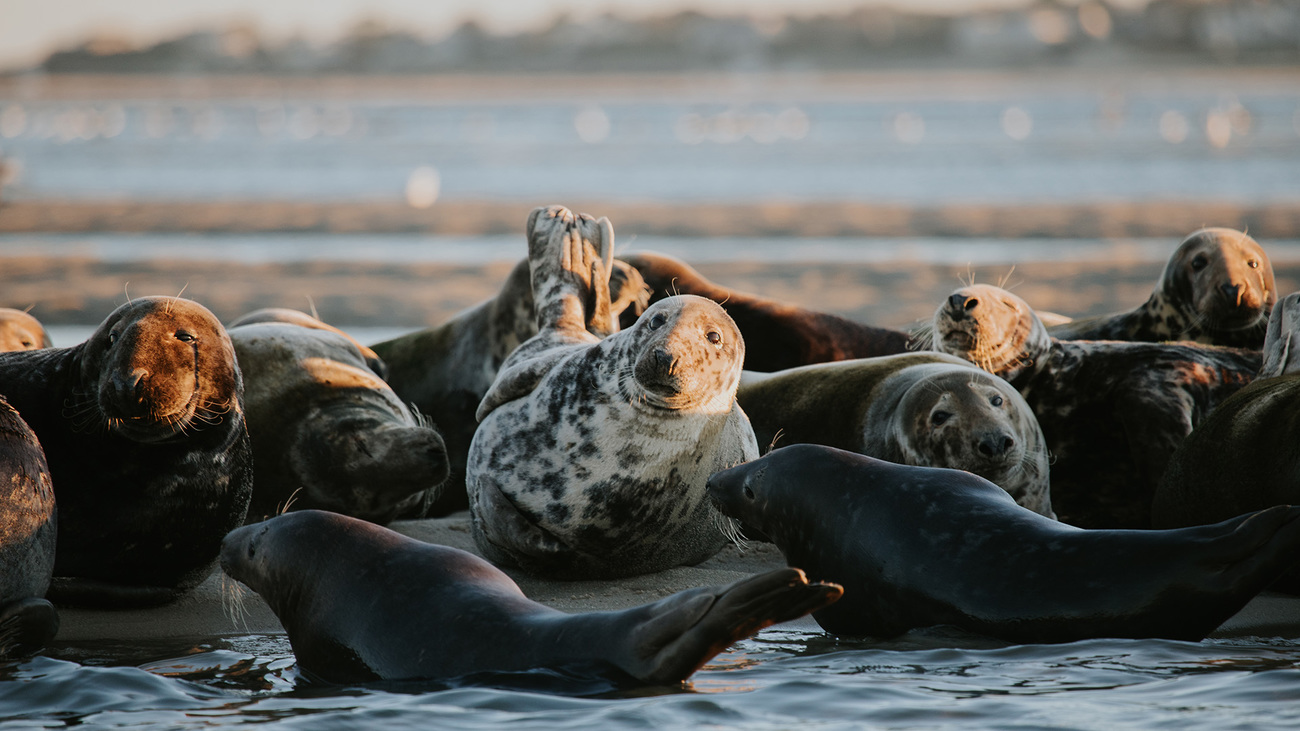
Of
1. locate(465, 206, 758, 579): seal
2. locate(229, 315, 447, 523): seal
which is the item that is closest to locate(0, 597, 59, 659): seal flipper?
locate(229, 315, 447, 523): seal

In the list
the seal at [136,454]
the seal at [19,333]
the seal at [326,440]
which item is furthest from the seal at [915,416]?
the seal at [19,333]

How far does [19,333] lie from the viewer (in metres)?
6.18

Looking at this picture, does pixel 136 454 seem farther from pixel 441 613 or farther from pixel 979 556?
pixel 979 556

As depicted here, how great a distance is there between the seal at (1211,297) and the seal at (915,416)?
5.71 ft

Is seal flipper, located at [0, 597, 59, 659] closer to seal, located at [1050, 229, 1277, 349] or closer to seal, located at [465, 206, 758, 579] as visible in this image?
seal, located at [465, 206, 758, 579]

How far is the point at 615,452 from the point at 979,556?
136 cm

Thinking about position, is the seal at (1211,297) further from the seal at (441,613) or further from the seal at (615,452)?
the seal at (441,613)

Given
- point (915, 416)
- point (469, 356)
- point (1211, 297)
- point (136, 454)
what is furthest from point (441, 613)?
point (1211, 297)

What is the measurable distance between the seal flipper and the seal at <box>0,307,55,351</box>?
234cm

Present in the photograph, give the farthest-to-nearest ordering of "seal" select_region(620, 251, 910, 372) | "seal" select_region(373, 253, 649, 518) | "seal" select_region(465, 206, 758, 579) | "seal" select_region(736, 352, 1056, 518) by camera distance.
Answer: "seal" select_region(620, 251, 910, 372)
"seal" select_region(373, 253, 649, 518)
"seal" select_region(736, 352, 1056, 518)
"seal" select_region(465, 206, 758, 579)

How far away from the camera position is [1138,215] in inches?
707

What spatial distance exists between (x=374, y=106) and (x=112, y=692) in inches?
2380

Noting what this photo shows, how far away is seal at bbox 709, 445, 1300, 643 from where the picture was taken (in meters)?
3.62

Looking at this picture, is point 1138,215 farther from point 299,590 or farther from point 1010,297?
point 299,590
